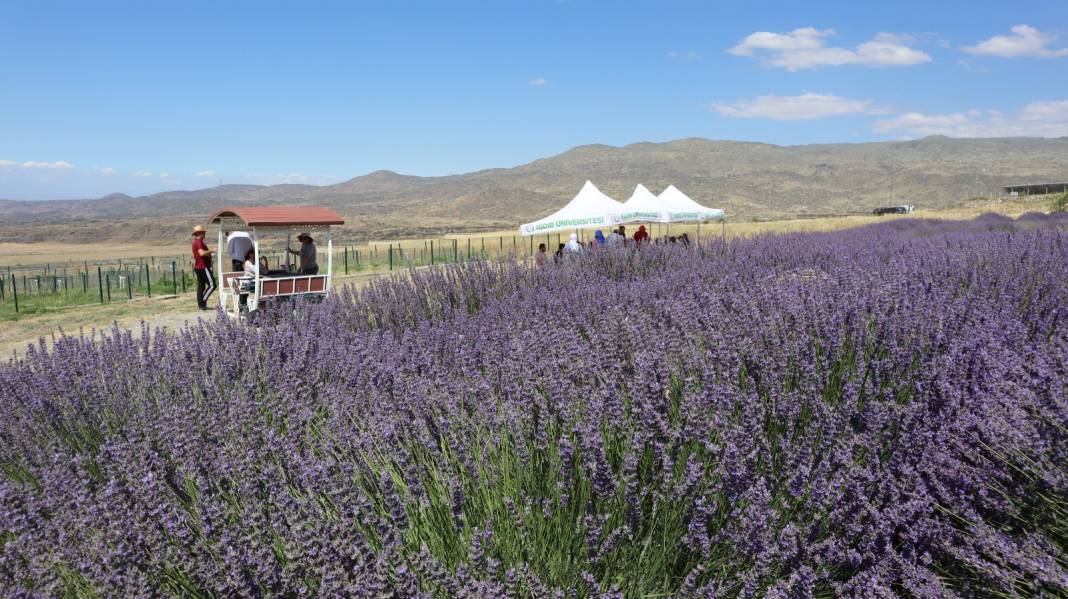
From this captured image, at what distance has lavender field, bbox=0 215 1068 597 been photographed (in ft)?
5.78

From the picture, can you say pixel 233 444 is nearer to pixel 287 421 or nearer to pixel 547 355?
pixel 287 421

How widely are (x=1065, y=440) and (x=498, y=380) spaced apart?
78.6 inches

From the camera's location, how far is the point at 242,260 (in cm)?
1245

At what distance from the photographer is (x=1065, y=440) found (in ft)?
6.57

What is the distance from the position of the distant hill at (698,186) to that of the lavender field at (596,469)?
57.3 m

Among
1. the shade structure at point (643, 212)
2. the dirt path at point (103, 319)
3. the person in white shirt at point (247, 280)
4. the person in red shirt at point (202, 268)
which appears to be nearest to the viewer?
the person in white shirt at point (247, 280)

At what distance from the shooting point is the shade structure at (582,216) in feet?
48.5

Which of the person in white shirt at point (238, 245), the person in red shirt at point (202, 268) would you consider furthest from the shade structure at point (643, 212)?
the person in red shirt at point (202, 268)

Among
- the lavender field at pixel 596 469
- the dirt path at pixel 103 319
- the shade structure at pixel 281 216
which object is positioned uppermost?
the shade structure at pixel 281 216

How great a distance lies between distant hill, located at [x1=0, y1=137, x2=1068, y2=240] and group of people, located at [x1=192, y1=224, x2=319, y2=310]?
46.2 m

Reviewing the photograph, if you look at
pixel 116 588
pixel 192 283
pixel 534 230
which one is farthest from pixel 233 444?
pixel 192 283

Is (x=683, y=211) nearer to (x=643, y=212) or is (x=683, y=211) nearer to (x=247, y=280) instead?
(x=643, y=212)

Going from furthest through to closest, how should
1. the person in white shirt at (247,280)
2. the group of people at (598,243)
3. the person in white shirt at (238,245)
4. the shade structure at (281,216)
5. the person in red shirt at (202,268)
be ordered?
the person in red shirt at (202,268) < the person in white shirt at (238,245) < the person in white shirt at (247,280) < the shade structure at (281,216) < the group of people at (598,243)

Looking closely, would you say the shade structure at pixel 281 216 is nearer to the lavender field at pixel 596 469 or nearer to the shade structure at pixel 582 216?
the shade structure at pixel 582 216
